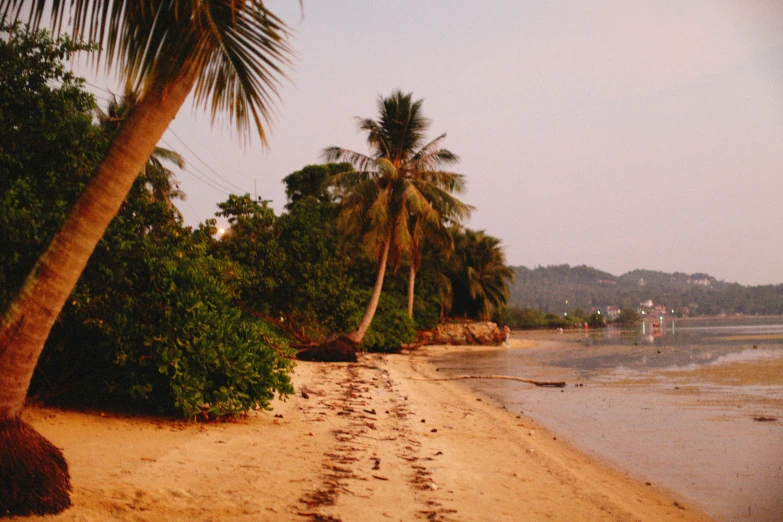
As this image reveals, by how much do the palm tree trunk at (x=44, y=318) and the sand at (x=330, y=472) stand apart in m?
0.26

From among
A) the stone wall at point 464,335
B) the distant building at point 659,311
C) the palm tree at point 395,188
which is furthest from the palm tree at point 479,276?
the distant building at point 659,311

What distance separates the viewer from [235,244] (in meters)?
17.1

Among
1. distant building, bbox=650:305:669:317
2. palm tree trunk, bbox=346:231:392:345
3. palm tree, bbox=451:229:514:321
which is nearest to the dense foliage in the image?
palm tree trunk, bbox=346:231:392:345

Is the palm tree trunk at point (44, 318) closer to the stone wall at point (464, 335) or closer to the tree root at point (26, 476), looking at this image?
the tree root at point (26, 476)

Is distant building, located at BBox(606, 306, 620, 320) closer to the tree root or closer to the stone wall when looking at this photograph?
the stone wall

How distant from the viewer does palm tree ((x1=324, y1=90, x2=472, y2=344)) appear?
2223cm

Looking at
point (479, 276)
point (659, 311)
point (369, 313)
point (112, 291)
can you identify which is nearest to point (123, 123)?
point (112, 291)

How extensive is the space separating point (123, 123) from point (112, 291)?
339 cm

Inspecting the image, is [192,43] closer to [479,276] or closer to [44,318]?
[44,318]

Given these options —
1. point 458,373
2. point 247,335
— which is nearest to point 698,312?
point 458,373

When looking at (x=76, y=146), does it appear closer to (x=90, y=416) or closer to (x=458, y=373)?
(x=90, y=416)

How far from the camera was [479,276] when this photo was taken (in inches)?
1801

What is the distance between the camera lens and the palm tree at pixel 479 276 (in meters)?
44.6

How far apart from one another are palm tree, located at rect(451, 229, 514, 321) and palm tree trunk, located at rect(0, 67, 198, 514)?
40.3 metres
